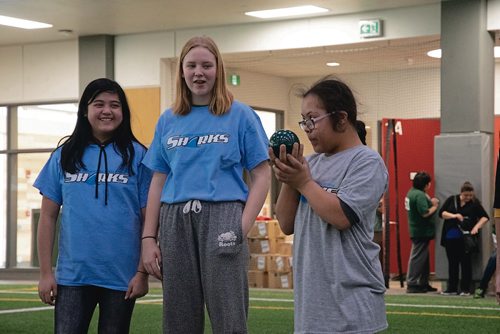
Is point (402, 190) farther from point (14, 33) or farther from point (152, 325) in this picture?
point (152, 325)

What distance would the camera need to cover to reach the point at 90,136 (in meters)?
5.11

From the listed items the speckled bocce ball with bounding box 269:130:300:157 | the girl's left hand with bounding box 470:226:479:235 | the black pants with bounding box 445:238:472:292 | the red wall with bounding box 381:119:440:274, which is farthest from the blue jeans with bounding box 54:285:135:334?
the red wall with bounding box 381:119:440:274

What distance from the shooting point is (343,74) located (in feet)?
78.6

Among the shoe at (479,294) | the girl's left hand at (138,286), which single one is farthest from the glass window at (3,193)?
the girl's left hand at (138,286)

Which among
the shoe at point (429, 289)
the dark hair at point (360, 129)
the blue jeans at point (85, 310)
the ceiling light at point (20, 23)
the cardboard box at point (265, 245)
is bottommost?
the shoe at point (429, 289)

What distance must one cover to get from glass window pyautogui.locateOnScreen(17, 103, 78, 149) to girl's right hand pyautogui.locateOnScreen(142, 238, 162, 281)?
57.6 ft

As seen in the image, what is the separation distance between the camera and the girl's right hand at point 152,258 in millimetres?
4629

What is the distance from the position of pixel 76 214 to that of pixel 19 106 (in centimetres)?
1797

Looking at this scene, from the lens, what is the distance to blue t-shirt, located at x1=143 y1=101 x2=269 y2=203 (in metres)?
4.53

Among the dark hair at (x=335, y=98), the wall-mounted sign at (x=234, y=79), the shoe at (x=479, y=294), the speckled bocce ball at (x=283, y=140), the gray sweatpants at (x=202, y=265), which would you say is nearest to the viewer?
the speckled bocce ball at (x=283, y=140)

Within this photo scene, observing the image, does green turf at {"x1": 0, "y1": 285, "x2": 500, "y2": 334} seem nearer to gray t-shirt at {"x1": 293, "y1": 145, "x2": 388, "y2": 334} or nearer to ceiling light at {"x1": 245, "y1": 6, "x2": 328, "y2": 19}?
ceiling light at {"x1": 245, "y1": 6, "x2": 328, "y2": 19}

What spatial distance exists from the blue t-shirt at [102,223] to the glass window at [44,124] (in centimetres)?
1719

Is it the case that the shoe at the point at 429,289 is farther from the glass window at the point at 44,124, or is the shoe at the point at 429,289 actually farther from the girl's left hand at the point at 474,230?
the glass window at the point at 44,124

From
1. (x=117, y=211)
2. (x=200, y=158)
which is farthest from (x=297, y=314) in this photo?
(x=117, y=211)
